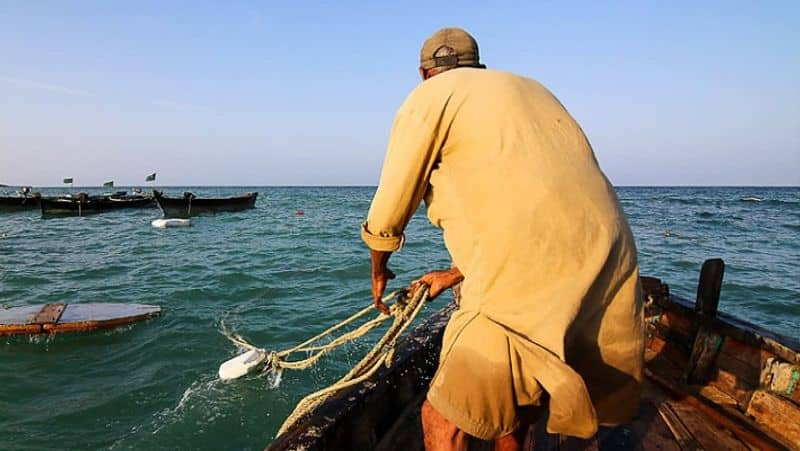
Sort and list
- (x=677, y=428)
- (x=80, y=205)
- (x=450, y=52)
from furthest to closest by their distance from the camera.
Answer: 1. (x=80, y=205)
2. (x=677, y=428)
3. (x=450, y=52)

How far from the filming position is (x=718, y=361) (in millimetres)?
3883

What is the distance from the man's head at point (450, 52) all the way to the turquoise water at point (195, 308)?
4439mm

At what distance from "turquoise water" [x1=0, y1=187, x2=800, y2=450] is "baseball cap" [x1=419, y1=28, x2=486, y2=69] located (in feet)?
14.6

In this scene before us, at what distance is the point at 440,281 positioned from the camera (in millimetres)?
2043

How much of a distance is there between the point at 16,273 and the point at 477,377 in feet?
51.6

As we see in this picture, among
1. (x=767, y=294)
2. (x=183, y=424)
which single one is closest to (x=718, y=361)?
(x=183, y=424)

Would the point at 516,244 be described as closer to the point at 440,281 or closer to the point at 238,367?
the point at 440,281

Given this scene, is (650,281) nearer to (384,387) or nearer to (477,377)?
(384,387)

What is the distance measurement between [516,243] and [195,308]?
9.24 metres

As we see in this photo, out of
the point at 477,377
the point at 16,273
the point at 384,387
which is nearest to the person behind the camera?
the point at 477,377

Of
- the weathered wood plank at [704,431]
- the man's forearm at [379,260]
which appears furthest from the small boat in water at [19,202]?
the weathered wood plank at [704,431]

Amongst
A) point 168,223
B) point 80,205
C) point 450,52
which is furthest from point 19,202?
point 450,52

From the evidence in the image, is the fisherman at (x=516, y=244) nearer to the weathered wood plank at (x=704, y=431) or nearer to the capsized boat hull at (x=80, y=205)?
the weathered wood plank at (x=704, y=431)

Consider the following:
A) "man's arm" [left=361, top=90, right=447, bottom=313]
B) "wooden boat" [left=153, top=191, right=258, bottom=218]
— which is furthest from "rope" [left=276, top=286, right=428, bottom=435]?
"wooden boat" [left=153, top=191, right=258, bottom=218]
